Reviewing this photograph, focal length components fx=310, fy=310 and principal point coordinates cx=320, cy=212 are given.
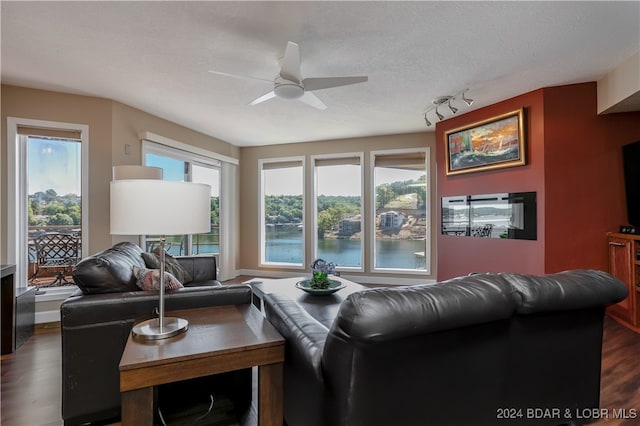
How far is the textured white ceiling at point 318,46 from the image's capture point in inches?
77.5

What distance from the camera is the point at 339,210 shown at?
215 inches

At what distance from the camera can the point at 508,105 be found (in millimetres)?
3520

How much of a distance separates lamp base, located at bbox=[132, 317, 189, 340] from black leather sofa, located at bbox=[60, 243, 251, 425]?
0.57ft

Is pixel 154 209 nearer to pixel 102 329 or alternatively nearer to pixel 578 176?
pixel 102 329

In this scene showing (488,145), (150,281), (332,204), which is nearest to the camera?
(150,281)

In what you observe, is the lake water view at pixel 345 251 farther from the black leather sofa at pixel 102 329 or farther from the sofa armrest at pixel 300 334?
the sofa armrest at pixel 300 334

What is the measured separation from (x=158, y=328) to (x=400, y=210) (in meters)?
4.30

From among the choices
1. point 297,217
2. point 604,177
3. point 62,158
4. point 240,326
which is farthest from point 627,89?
point 62,158

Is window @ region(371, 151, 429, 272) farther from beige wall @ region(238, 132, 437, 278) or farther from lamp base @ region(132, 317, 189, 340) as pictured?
lamp base @ region(132, 317, 189, 340)

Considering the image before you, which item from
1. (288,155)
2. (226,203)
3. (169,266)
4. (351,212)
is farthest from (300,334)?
(288,155)

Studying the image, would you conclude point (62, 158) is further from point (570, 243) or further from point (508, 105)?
point (570, 243)

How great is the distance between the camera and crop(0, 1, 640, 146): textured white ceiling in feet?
6.46

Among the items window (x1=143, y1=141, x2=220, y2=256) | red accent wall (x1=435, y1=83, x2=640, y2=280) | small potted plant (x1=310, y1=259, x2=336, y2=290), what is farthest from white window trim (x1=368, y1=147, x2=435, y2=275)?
window (x1=143, y1=141, x2=220, y2=256)

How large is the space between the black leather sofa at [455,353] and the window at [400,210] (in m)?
3.47
